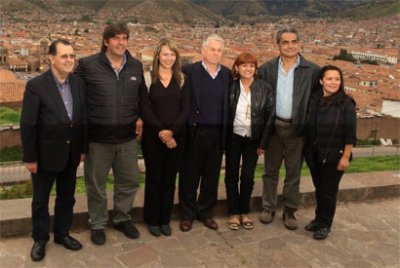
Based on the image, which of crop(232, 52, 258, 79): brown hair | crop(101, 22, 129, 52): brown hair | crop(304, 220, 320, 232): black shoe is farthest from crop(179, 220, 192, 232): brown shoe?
crop(101, 22, 129, 52): brown hair

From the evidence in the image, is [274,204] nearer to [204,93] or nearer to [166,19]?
[204,93]

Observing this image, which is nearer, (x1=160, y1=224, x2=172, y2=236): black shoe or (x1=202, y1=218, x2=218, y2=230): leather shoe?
(x1=160, y1=224, x2=172, y2=236): black shoe

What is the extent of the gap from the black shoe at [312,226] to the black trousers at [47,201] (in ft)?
6.30

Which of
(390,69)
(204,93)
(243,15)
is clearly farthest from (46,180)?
(390,69)

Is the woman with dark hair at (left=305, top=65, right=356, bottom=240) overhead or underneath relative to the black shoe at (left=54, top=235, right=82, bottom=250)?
overhead

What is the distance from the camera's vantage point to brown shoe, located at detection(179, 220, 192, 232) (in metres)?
3.62

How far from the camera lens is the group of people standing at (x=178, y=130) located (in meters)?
2.99

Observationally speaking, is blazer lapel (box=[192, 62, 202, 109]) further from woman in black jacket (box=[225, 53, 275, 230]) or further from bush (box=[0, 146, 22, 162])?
bush (box=[0, 146, 22, 162])

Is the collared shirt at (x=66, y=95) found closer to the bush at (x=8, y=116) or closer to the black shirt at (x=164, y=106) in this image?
the black shirt at (x=164, y=106)

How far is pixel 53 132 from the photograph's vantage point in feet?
9.61

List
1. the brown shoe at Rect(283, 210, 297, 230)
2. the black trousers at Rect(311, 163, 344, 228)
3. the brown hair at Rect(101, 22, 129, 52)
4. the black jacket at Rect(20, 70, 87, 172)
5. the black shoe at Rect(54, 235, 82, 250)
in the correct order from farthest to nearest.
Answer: the brown shoe at Rect(283, 210, 297, 230)
the black trousers at Rect(311, 163, 344, 228)
the black shoe at Rect(54, 235, 82, 250)
the brown hair at Rect(101, 22, 129, 52)
the black jacket at Rect(20, 70, 87, 172)

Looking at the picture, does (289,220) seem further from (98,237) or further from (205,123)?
(98,237)

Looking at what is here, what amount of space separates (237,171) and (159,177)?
2.23 feet

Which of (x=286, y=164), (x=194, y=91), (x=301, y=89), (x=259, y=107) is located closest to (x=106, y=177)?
(x=194, y=91)
